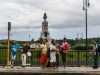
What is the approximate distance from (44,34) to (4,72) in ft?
191

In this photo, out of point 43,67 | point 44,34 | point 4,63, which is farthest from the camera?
point 44,34

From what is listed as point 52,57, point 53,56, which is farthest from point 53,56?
point 52,57

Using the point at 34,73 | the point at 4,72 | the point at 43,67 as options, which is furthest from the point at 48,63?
the point at 4,72

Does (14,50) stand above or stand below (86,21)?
below

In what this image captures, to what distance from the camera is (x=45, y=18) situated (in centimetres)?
7388

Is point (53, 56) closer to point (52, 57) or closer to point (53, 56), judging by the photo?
point (53, 56)

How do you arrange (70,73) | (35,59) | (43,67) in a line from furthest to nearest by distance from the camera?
(35,59), (43,67), (70,73)

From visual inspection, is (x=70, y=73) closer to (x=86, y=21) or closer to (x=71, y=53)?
(x=71, y=53)

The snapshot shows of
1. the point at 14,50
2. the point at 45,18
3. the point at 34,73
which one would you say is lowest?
the point at 34,73

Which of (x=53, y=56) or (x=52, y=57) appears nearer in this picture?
(x=52, y=57)

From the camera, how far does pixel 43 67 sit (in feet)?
51.1

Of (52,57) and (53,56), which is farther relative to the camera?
(53,56)

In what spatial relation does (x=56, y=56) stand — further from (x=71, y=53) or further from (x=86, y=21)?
(x=86, y=21)

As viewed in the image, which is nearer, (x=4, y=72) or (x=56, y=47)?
(x=4, y=72)
